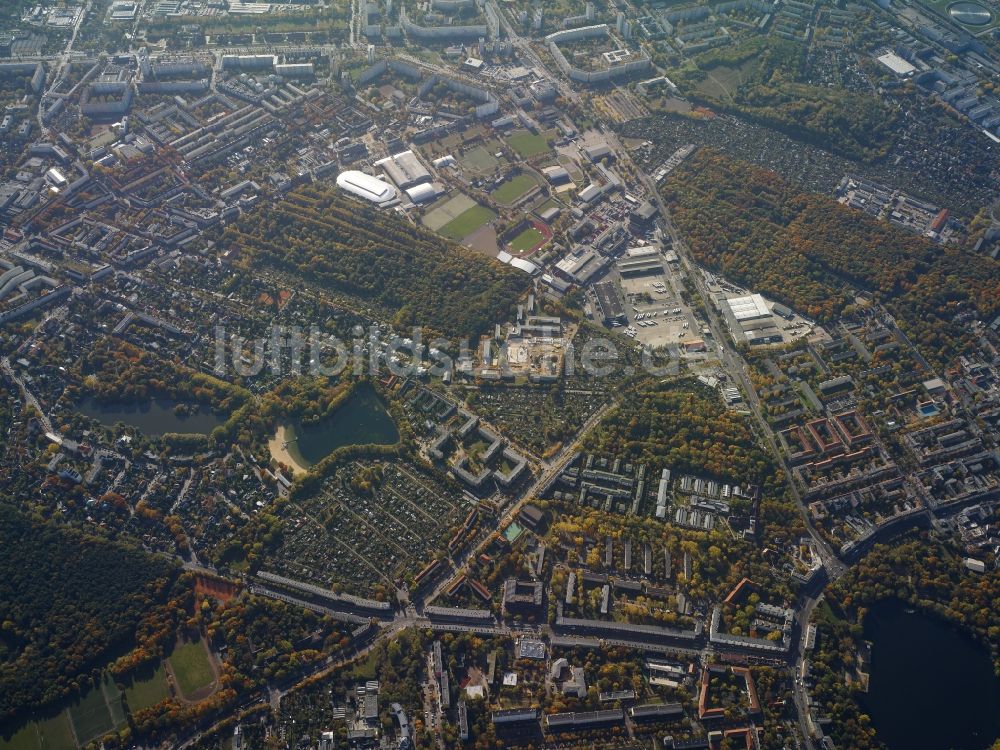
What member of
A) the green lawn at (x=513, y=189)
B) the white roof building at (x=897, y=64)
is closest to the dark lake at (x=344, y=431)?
the green lawn at (x=513, y=189)

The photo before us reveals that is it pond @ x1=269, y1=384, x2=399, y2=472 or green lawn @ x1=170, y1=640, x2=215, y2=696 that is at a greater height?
pond @ x1=269, y1=384, x2=399, y2=472

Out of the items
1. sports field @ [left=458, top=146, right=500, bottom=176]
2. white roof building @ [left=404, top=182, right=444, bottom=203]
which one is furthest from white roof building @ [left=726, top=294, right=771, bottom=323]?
white roof building @ [left=404, top=182, right=444, bottom=203]

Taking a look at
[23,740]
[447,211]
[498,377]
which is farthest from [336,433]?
[23,740]

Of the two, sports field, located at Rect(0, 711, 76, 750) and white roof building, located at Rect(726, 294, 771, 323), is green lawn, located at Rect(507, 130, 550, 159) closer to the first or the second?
white roof building, located at Rect(726, 294, 771, 323)

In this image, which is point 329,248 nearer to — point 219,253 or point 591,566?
point 219,253

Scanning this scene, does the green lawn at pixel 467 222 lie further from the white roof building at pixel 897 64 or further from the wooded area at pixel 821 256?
the white roof building at pixel 897 64
